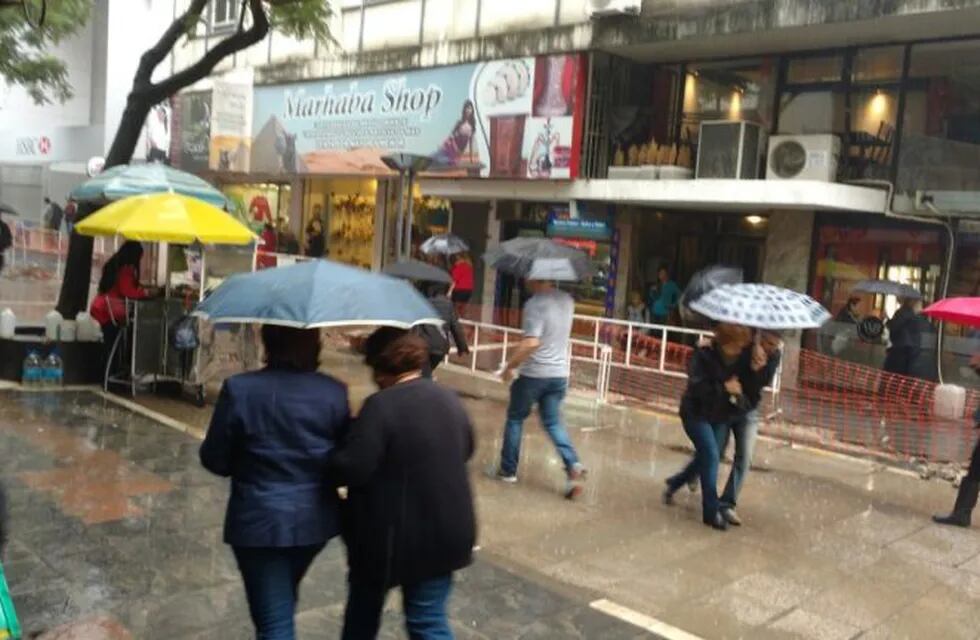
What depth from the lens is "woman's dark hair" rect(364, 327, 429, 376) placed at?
3.20 meters

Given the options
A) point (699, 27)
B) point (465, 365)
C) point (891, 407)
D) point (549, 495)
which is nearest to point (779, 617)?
point (549, 495)

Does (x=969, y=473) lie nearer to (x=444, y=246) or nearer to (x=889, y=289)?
(x=889, y=289)

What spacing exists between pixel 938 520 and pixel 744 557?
2.08m

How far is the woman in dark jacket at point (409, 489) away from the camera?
3.03 m

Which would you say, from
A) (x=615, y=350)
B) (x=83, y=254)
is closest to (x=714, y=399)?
(x=615, y=350)

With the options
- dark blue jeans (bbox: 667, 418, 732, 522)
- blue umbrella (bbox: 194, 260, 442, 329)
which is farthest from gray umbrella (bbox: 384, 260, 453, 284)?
blue umbrella (bbox: 194, 260, 442, 329)

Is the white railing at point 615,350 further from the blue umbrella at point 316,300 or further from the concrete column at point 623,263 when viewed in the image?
the blue umbrella at point 316,300

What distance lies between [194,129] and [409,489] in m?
20.1

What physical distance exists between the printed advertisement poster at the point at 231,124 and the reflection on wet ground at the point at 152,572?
537 inches

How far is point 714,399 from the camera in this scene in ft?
20.7

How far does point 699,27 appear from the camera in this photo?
12508 mm

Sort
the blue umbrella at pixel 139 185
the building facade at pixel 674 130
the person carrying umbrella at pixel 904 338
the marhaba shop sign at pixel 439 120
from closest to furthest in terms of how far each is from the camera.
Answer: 1. the blue umbrella at pixel 139 185
2. the person carrying umbrella at pixel 904 338
3. the building facade at pixel 674 130
4. the marhaba shop sign at pixel 439 120

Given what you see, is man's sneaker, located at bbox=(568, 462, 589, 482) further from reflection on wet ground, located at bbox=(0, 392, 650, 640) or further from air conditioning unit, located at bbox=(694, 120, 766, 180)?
air conditioning unit, located at bbox=(694, 120, 766, 180)

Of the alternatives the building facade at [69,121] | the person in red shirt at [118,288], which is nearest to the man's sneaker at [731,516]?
the person in red shirt at [118,288]
